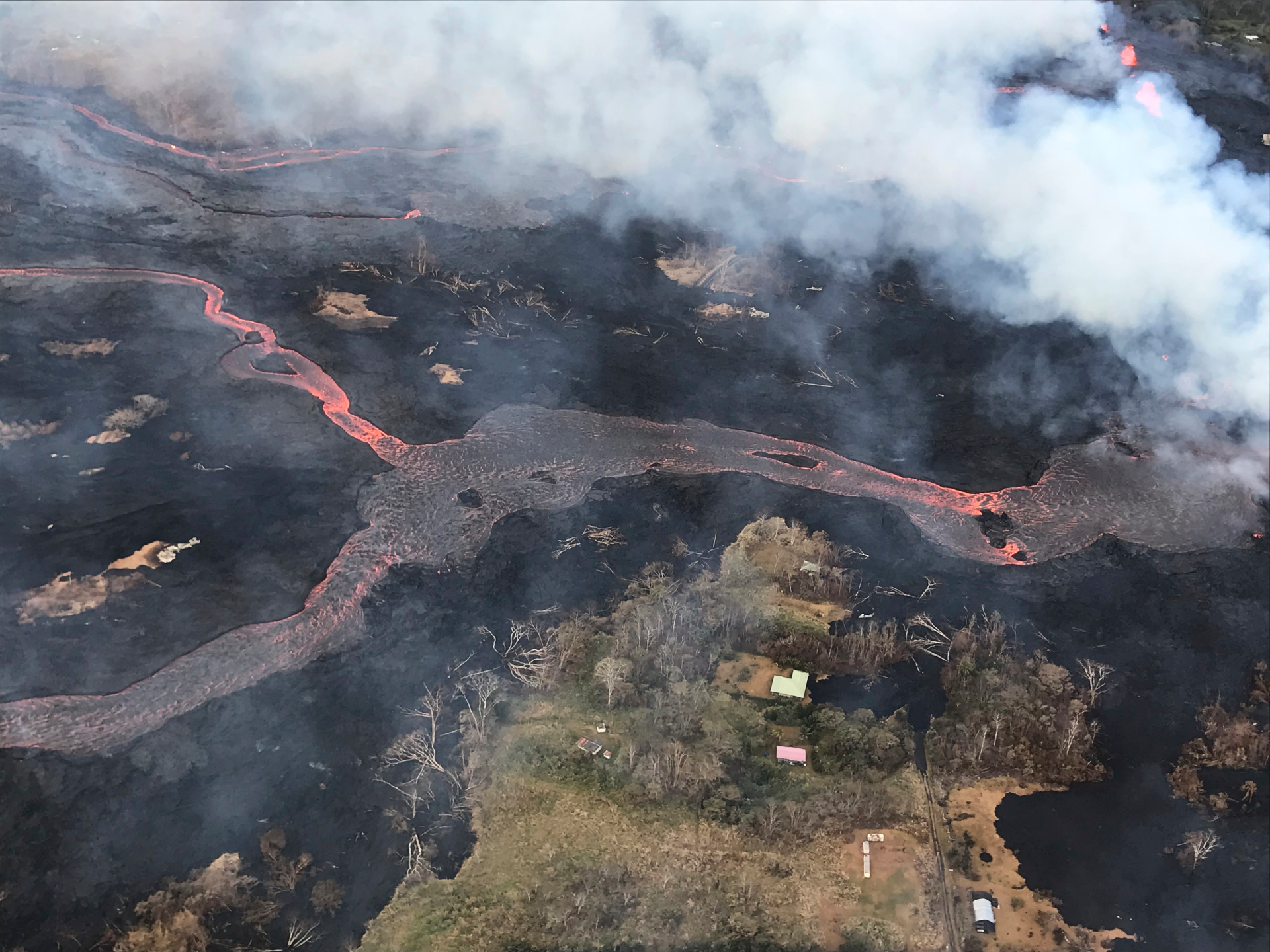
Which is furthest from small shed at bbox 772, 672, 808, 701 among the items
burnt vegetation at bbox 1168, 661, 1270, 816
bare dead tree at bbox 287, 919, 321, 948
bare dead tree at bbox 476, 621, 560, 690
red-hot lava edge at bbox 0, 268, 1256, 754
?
bare dead tree at bbox 287, 919, 321, 948

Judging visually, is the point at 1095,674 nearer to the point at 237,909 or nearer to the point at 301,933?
the point at 301,933

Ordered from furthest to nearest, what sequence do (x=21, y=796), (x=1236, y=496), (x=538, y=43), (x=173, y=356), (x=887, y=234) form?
(x=538, y=43)
(x=887, y=234)
(x=173, y=356)
(x=1236, y=496)
(x=21, y=796)

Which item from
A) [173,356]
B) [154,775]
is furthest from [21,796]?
[173,356]

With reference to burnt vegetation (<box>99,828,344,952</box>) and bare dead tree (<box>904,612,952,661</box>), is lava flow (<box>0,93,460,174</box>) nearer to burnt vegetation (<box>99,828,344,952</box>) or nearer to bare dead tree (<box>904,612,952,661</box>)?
A: bare dead tree (<box>904,612,952,661</box>)

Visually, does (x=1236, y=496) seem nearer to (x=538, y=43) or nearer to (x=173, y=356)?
(x=173, y=356)

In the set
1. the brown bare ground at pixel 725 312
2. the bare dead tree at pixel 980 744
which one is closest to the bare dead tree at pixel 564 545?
the bare dead tree at pixel 980 744

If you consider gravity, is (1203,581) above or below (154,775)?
above
